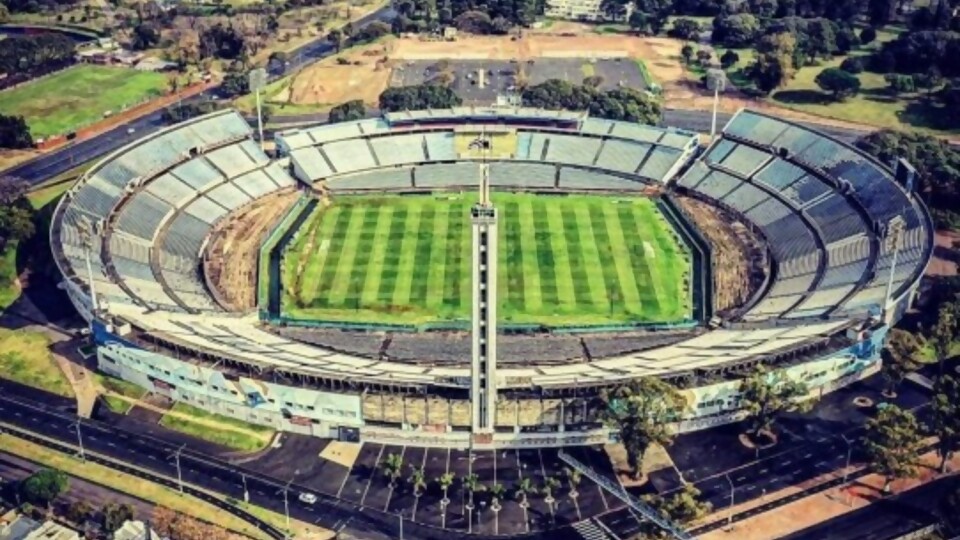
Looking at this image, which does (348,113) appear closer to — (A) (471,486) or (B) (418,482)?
(B) (418,482)

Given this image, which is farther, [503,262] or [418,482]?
[503,262]

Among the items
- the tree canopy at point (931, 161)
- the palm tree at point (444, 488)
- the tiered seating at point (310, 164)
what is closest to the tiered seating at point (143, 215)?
the tiered seating at point (310, 164)

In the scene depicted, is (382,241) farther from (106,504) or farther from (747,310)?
(106,504)

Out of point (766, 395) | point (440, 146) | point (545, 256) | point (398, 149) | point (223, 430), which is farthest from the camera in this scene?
point (440, 146)

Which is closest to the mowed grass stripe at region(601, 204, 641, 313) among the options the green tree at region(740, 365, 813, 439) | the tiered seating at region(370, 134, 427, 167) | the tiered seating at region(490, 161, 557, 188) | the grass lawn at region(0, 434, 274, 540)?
the tiered seating at region(490, 161, 557, 188)

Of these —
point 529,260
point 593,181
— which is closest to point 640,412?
point 529,260

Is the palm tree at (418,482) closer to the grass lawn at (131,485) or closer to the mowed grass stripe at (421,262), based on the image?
the grass lawn at (131,485)
